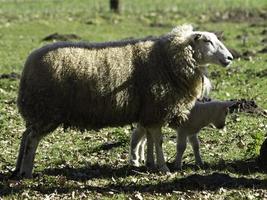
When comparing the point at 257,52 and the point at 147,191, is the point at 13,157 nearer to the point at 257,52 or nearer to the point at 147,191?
the point at 147,191

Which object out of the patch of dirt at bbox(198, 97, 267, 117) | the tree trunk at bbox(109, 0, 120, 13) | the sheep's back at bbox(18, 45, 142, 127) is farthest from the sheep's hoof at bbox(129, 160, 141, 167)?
the tree trunk at bbox(109, 0, 120, 13)

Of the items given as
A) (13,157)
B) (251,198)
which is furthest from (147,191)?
(13,157)

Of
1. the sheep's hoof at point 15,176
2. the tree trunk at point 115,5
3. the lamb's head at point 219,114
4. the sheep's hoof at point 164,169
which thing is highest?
the tree trunk at point 115,5

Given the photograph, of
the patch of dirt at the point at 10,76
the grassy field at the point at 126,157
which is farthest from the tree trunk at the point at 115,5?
the patch of dirt at the point at 10,76

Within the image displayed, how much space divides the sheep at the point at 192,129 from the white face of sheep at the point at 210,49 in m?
0.94

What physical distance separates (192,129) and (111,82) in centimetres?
170

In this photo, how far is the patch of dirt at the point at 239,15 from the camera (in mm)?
39103

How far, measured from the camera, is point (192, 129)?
11773 mm

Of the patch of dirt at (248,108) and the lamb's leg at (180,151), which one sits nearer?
the lamb's leg at (180,151)

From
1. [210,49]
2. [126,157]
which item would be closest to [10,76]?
[126,157]

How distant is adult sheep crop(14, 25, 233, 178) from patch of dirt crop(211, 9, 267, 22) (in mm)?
27359

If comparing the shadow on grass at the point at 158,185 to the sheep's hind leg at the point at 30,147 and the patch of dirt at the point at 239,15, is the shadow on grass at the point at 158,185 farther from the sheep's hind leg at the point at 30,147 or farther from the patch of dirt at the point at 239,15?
the patch of dirt at the point at 239,15

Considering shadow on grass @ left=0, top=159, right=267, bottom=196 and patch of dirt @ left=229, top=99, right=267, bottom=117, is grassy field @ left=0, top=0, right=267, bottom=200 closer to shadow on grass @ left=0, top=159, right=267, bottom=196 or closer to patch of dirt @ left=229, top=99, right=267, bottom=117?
shadow on grass @ left=0, top=159, right=267, bottom=196

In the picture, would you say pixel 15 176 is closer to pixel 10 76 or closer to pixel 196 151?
pixel 196 151
